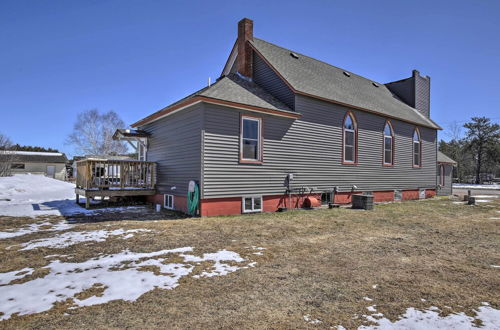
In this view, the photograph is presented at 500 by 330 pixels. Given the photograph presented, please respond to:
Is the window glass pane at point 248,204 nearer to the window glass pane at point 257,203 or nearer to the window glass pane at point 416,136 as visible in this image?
the window glass pane at point 257,203

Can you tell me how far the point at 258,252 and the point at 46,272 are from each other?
11.1 ft

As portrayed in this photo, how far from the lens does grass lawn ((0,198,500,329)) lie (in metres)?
3.11

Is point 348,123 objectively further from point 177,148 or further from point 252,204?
point 177,148

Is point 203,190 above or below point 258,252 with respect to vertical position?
above

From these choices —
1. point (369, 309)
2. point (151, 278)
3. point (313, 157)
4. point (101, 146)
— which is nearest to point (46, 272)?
point (151, 278)

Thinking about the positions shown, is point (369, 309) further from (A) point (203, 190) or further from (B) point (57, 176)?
(B) point (57, 176)

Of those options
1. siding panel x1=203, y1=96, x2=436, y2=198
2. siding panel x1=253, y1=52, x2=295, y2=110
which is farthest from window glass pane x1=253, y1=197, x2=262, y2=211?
siding panel x1=253, y1=52, x2=295, y2=110

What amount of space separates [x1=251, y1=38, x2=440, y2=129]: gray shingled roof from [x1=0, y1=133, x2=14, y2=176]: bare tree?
33604 millimetres

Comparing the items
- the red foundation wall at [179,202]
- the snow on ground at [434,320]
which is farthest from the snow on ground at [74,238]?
the snow on ground at [434,320]

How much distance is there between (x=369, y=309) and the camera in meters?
3.30

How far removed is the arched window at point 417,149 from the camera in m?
18.2

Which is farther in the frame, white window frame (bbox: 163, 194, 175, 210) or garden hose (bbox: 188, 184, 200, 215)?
white window frame (bbox: 163, 194, 175, 210)

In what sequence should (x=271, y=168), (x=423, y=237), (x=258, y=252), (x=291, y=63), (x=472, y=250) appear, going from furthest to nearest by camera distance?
(x=291, y=63), (x=271, y=168), (x=423, y=237), (x=472, y=250), (x=258, y=252)

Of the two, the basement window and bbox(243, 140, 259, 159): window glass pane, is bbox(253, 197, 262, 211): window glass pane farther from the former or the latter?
the basement window
